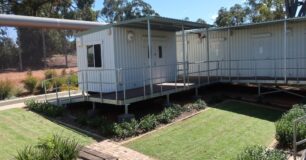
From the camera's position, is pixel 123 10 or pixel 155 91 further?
pixel 123 10

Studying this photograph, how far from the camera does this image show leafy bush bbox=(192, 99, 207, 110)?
14620mm

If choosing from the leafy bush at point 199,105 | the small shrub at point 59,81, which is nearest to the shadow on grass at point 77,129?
the leafy bush at point 199,105

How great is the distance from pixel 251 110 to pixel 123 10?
51.0 meters

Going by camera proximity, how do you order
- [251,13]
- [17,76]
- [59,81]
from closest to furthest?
[59,81]
[17,76]
[251,13]

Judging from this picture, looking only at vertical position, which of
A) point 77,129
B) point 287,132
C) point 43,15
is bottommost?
point 77,129

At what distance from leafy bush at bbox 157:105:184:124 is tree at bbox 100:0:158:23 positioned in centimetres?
4421

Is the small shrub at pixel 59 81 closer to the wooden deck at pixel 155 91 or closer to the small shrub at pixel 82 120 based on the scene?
the wooden deck at pixel 155 91

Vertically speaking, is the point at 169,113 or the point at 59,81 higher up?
the point at 59,81

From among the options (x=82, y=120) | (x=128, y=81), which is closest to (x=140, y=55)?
(x=128, y=81)

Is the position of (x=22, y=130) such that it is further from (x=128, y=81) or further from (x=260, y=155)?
(x=260, y=155)

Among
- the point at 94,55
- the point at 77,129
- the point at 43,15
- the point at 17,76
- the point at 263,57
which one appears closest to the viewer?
the point at 77,129

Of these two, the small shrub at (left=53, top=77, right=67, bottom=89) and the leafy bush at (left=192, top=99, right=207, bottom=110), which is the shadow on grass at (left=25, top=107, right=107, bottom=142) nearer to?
the leafy bush at (left=192, top=99, right=207, bottom=110)

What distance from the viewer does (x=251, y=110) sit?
14.6 meters

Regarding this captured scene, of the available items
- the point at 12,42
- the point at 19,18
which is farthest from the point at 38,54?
the point at 19,18
